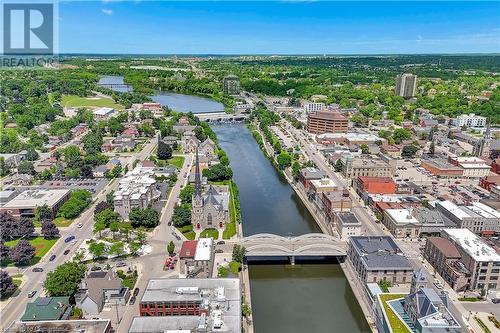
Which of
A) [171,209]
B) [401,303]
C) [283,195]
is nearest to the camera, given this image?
[401,303]

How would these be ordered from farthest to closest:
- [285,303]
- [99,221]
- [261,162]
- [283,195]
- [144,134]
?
[144,134]
[261,162]
[283,195]
[99,221]
[285,303]

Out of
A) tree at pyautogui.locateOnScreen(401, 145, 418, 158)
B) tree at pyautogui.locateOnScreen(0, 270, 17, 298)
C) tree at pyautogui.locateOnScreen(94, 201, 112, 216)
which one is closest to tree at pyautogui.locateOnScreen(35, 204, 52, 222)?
tree at pyautogui.locateOnScreen(94, 201, 112, 216)

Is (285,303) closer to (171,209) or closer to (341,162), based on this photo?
(171,209)

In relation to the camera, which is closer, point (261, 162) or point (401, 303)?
point (401, 303)

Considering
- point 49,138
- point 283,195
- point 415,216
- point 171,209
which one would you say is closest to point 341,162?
point 283,195

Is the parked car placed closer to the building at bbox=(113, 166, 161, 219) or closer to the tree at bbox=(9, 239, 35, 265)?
the tree at bbox=(9, 239, 35, 265)

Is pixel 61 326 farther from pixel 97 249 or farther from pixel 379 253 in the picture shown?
pixel 379 253

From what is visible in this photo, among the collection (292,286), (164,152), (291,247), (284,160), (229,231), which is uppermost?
(284,160)

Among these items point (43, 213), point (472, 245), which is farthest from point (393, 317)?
point (43, 213)
